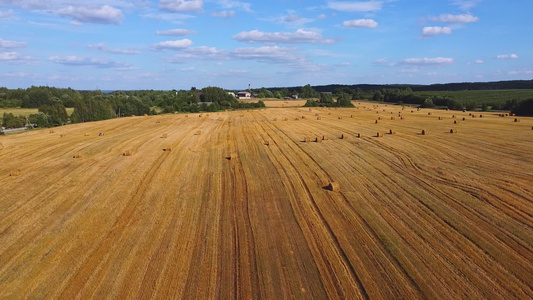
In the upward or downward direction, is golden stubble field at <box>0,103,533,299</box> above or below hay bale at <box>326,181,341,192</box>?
below

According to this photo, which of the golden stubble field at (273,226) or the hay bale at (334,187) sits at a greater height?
the hay bale at (334,187)

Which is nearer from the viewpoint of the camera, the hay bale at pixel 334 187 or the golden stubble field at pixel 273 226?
the golden stubble field at pixel 273 226

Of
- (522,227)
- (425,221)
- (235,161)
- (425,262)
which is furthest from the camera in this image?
(235,161)

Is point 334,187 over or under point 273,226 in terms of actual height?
over

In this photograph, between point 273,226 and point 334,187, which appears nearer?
point 273,226

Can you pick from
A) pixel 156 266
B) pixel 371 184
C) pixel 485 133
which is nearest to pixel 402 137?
pixel 485 133

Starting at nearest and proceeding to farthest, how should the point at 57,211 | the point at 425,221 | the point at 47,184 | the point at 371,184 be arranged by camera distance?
the point at 425,221
the point at 57,211
the point at 371,184
the point at 47,184

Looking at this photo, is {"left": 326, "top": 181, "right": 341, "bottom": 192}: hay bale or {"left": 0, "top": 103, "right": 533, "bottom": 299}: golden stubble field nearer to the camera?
{"left": 0, "top": 103, "right": 533, "bottom": 299}: golden stubble field

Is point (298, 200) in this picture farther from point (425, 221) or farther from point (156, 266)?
point (156, 266)
